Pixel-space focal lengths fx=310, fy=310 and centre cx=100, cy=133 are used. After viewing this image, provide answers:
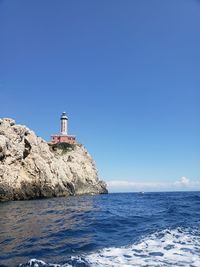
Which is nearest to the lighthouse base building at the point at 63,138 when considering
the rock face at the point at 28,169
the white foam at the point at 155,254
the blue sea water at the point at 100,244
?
the rock face at the point at 28,169

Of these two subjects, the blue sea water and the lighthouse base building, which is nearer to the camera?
the blue sea water

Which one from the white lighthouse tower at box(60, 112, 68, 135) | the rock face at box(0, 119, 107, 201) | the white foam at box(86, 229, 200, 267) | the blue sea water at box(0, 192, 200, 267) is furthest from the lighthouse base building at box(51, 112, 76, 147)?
the white foam at box(86, 229, 200, 267)

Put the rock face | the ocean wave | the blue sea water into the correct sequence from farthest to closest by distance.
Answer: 1. the rock face
2. the blue sea water
3. the ocean wave

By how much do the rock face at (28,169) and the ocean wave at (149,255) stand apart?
122ft

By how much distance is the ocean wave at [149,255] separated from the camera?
9859 mm

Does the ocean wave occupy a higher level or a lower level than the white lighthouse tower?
lower

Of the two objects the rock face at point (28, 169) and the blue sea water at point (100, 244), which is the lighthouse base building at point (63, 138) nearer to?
the rock face at point (28, 169)

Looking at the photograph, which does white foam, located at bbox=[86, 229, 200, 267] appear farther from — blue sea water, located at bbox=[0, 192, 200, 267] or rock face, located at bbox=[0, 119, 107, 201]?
rock face, located at bbox=[0, 119, 107, 201]

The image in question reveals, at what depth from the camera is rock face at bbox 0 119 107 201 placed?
49.2 meters

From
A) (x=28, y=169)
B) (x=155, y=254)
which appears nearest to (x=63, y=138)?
(x=28, y=169)

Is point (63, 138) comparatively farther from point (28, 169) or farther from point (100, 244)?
point (100, 244)

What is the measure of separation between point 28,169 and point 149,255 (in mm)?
47747

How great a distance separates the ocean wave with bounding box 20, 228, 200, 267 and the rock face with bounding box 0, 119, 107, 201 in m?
37.1

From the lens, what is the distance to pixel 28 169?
56.5 meters
